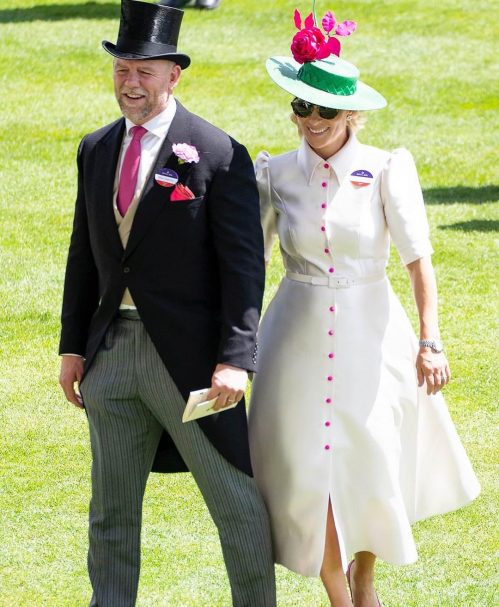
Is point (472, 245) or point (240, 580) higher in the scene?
point (240, 580)

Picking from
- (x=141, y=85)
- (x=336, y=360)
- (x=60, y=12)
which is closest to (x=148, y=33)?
(x=141, y=85)

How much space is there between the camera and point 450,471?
189 inches

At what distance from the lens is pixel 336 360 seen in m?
4.53

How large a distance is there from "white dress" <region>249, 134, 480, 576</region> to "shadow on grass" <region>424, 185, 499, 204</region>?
7087mm

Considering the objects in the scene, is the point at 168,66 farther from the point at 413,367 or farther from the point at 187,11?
the point at 187,11

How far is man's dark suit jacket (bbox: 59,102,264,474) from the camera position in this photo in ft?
13.7

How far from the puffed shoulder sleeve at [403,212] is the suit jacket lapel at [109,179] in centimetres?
87

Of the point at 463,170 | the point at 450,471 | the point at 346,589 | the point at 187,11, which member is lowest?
the point at 187,11

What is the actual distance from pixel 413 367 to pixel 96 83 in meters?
12.3

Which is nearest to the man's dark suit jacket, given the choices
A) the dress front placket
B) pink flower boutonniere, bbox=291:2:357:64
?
the dress front placket

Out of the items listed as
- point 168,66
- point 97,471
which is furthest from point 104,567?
point 168,66

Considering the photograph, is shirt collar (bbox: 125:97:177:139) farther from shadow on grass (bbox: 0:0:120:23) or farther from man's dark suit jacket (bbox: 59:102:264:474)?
shadow on grass (bbox: 0:0:120:23)

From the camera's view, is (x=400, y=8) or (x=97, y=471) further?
(x=400, y=8)

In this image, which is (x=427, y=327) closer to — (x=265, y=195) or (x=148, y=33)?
(x=265, y=195)
